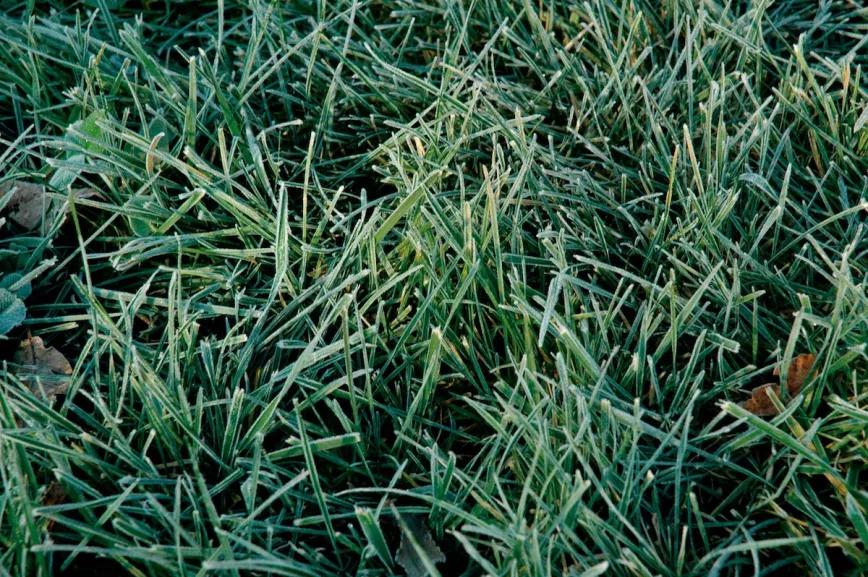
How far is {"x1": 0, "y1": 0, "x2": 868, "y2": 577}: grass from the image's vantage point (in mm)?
1421

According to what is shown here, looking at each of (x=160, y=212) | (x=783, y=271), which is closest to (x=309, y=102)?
A: (x=160, y=212)

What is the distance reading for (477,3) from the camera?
2.20 metres

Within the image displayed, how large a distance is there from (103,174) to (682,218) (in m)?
1.12

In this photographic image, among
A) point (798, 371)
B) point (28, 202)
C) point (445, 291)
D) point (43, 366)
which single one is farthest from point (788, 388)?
point (28, 202)

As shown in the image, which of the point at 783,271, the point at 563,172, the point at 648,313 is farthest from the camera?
the point at 563,172

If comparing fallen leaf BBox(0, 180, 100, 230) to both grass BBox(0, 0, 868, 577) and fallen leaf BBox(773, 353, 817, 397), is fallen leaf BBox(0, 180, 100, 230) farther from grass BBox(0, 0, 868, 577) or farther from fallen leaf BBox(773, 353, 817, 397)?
fallen leaf BBox(773, 353, 817, 397)

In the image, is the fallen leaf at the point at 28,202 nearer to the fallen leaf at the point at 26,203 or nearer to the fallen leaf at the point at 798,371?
the fallen leaf at the point at 26,203

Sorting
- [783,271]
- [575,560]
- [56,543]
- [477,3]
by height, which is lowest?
[56,543]

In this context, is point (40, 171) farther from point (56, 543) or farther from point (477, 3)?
point (477, 3)

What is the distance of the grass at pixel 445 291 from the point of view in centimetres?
142

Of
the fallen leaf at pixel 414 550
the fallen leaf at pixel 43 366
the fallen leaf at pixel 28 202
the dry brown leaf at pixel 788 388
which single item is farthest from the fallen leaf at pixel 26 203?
the dry brown leaf at pixel 788 388

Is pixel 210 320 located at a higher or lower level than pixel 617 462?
lower

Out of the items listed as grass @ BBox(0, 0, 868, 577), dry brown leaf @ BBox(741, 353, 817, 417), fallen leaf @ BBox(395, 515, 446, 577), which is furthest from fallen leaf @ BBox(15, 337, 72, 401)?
dry brown leaf @ BBox(741, 353, 817, 417)

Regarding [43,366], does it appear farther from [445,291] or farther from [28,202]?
[445,291]
